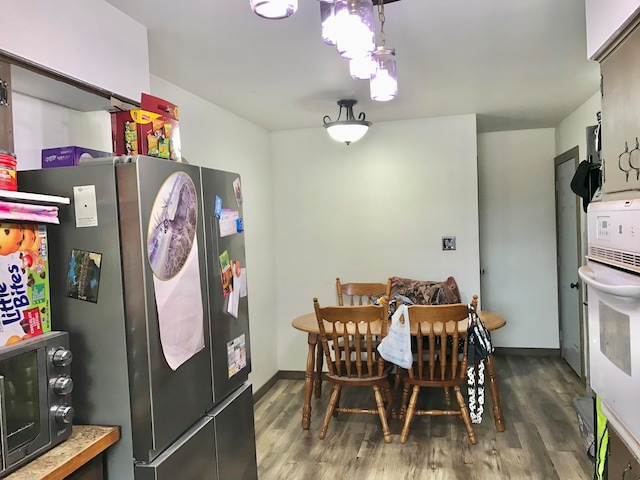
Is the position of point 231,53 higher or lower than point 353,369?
higher

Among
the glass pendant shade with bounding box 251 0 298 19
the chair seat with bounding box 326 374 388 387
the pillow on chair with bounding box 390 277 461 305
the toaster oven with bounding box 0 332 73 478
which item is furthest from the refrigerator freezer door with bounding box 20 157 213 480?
the pillow on chair with bounding box 390 277 461 305

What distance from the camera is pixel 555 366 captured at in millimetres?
4887

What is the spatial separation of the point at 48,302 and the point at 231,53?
1589 mm

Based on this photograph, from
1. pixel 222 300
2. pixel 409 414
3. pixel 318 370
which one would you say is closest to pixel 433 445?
pixel 409 414

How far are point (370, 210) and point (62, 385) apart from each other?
3.51 m

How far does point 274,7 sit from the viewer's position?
1290 millimetres

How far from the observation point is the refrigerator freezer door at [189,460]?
5.24 feet

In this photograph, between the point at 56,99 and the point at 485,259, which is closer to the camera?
the point at 56,99

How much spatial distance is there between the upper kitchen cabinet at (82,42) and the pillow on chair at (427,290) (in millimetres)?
2862

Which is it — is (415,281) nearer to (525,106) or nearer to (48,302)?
(525,106)

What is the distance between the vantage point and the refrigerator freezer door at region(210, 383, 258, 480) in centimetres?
201

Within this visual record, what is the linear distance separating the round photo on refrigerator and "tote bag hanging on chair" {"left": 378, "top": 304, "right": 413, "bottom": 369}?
165 cm

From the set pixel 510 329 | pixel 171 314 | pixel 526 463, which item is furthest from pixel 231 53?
pixel 510 329

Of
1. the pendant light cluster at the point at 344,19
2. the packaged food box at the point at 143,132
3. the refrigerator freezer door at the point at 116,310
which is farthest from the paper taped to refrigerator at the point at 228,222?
the pendant light cluster at the point at 344,19
